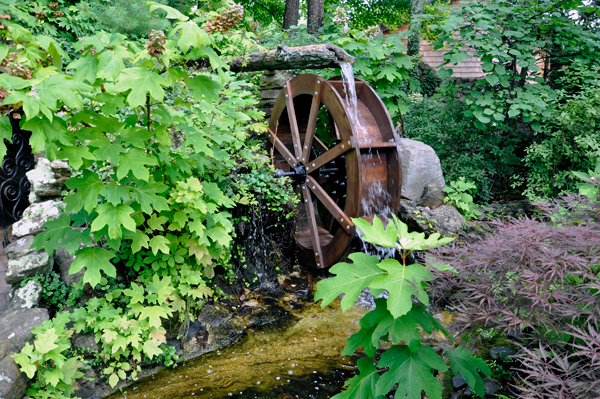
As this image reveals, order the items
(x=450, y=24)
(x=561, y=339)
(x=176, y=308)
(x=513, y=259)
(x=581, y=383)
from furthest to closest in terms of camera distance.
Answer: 1. (x=450, y=24)
2. (x=176, y=308)
3. (x=513, y=259)
4. (x=561, y=339)
5. (x=581, y=383)

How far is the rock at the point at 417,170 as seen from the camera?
5.05m

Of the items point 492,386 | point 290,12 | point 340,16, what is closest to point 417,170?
point 340,16

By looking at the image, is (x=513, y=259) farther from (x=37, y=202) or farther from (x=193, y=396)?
(x=37, y=202)

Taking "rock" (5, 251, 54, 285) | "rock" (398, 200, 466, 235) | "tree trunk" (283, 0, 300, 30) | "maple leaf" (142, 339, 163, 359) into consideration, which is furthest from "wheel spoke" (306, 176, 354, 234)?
"tree trunk" (283, 0, 300, 30)

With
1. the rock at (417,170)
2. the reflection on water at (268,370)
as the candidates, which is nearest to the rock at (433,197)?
the rock at (417,170)

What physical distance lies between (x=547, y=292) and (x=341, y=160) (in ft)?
13.1

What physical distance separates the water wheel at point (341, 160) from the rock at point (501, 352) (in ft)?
6.20

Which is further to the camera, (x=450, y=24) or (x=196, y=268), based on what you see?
(x=450, y=24)

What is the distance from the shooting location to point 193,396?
2.56m

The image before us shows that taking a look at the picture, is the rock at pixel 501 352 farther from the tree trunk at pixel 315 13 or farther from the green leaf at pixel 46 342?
the tree trunk at pixel 315 13

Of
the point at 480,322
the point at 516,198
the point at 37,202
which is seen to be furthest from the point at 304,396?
the point at 516,198

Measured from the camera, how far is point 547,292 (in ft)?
4.55

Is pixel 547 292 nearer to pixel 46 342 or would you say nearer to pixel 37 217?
pixel 46 342

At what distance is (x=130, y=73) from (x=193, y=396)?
2035 mm
